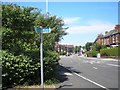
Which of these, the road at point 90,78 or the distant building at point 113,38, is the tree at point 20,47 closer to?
the road at point 90,78

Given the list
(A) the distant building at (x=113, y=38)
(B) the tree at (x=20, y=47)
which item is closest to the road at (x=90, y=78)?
(B) the tree at (x=20, y=47)

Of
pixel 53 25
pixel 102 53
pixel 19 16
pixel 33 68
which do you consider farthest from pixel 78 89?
pixel 102 53

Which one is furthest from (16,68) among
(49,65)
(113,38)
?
(113,38)

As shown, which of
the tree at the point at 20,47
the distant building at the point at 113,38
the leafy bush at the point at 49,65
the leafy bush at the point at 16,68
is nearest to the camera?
the leafy bush at the point at 16,68

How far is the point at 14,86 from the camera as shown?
12.1 meters

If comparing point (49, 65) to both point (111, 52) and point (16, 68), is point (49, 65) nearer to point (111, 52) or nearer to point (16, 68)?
point (16, 68)

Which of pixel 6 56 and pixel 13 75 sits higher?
pixel 6 56

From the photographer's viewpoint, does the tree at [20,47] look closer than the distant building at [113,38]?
Yes

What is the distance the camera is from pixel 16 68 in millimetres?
12141

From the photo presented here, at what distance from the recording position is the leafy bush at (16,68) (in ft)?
39.0

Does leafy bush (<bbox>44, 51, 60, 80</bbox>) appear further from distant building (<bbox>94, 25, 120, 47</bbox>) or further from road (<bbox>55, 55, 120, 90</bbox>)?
distant building (<bbox>94, 25, 120, 47</bbox>)

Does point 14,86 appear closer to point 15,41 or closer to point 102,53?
point 15,41

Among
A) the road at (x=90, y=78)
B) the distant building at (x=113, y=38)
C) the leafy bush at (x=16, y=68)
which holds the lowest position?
the road at (x=90, y=78)

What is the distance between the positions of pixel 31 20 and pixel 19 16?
712mm
